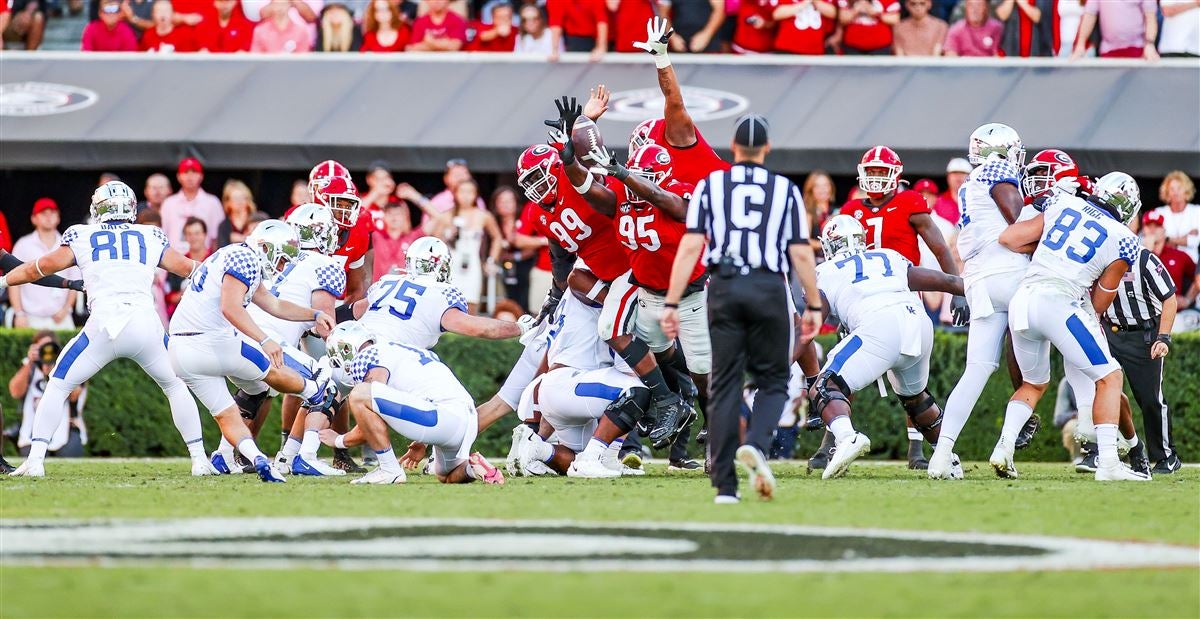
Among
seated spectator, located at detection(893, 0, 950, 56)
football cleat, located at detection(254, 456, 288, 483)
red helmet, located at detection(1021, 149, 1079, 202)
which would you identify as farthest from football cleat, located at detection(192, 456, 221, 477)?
seated spectator, located at detection(893, 0, 950, 56)

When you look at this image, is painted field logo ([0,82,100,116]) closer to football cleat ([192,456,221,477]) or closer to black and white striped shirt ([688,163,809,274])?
football cleat ([192,456,221,477])

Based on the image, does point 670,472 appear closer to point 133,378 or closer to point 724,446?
point 724,446

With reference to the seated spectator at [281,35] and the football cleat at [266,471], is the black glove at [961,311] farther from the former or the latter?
the seated spectator at [281,35]

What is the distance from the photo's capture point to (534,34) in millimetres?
16766

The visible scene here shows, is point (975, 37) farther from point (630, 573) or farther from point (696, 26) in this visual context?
point (630, 573)

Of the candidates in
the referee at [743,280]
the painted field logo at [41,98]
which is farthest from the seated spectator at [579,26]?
the referee at [743,280]

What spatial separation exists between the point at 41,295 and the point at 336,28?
4.18 m

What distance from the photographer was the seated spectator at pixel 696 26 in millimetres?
16453

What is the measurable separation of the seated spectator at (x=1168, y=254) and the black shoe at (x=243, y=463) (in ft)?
23.5

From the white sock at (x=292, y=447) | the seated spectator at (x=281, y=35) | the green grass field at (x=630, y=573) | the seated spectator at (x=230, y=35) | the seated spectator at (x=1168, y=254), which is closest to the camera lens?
the green grass field at (x=630, y=573)

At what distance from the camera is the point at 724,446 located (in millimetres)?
7406

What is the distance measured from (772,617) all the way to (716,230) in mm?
3018

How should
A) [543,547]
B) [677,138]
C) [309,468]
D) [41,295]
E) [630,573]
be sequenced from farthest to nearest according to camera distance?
[41,295], [309,468], [677,138], [543,547], [630,573]

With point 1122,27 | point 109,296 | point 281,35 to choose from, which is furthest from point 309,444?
point 1122,27
